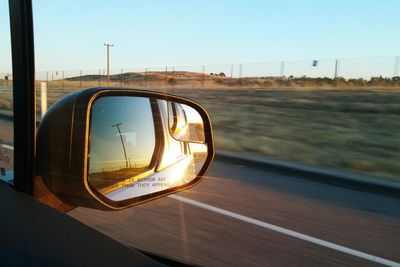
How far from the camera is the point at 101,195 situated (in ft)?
6.13

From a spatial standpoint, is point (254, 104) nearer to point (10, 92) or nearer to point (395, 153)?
point (395, 153)

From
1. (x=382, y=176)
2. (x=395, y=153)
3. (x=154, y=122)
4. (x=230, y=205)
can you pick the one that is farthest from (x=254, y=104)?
(x=154, y=122)

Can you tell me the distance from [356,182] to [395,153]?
13.9ft

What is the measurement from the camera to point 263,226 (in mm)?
5191

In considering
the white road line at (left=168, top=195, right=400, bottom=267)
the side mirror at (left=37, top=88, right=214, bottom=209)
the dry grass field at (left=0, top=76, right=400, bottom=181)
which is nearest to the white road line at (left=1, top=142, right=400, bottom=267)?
the white road line at (left=168, top=195, right=400, bottom=267)

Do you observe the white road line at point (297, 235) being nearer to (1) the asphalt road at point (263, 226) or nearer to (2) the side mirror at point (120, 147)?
(1) the asphalt road at point (263, 226)

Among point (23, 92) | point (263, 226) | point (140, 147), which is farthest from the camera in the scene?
point (263, 226)

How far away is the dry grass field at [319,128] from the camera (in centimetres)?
1019

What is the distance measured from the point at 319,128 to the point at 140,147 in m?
13.4

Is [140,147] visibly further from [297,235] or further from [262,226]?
[262,226]

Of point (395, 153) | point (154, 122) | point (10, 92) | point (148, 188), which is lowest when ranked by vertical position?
point (395, 153)

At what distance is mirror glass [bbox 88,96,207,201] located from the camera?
1928mm

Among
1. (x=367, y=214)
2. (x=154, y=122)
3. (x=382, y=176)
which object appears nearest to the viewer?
(x=154, y=122)

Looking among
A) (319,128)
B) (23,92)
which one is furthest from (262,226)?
(319,128)
